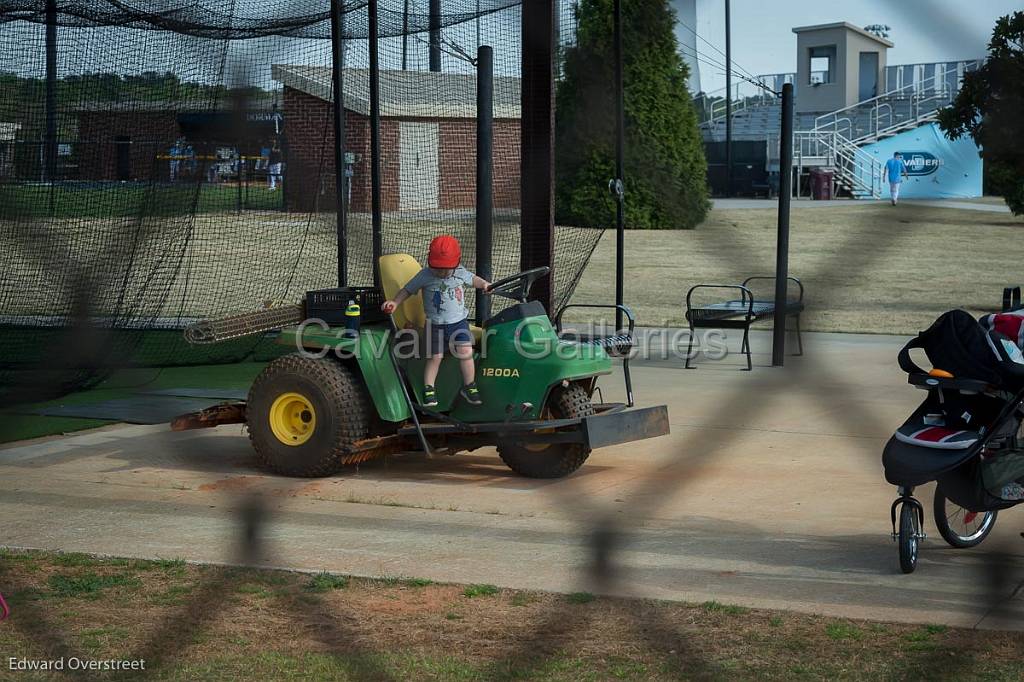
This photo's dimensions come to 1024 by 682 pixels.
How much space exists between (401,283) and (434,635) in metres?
2.33

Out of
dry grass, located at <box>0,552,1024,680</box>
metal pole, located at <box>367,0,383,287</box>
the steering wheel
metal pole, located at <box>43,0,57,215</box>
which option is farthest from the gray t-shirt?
dry grass, located at <box>0,552,1024,680</box>

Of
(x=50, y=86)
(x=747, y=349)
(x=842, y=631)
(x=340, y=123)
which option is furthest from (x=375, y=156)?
(x=50, y=86)

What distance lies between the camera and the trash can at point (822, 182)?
83cm

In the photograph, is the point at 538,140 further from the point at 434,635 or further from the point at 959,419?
the point at 434,635

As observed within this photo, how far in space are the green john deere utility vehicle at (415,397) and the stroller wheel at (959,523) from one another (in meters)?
1.34

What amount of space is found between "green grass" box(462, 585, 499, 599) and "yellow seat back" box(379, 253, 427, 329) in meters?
1.85

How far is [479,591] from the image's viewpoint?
132 inches

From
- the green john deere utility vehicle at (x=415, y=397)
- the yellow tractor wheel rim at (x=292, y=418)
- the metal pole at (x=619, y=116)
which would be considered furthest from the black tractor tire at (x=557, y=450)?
the metal pole at (x=619, y=116)

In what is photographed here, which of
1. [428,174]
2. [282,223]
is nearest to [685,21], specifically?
[428,174]

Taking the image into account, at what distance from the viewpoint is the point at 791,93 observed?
741mm

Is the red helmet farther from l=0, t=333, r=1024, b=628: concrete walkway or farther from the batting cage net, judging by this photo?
l=0, t=333, r=1024, b=628: concrete walkway

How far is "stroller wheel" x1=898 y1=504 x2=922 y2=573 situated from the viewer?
11.6ft

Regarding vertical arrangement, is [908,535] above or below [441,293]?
below

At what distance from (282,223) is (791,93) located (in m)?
7.95
